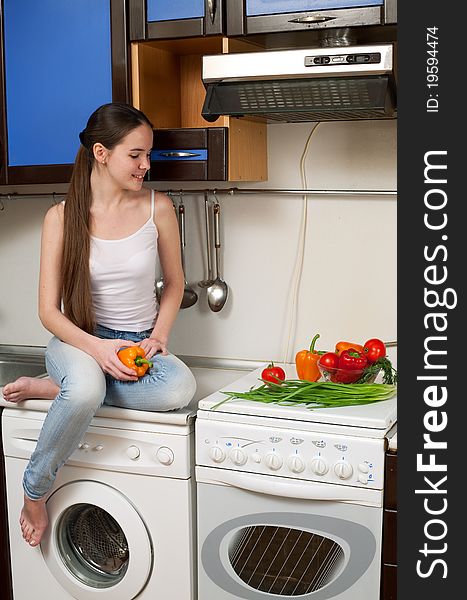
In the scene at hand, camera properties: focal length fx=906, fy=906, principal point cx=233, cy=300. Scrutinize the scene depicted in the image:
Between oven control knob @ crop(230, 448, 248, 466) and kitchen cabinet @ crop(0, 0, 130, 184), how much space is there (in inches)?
37.4

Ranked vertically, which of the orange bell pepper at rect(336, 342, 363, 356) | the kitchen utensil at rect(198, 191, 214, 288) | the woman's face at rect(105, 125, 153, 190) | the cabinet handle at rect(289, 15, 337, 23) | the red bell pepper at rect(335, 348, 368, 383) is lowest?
the red bell pepper at rect(335, 348, 368, 383)

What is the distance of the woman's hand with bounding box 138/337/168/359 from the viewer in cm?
248

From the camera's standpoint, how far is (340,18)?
2.29 metres

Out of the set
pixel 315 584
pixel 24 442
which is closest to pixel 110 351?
pixel 24 442

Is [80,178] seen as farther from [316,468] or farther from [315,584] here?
[315,584]

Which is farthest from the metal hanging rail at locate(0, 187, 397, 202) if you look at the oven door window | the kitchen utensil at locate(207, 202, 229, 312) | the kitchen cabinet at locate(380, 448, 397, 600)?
the oven door window

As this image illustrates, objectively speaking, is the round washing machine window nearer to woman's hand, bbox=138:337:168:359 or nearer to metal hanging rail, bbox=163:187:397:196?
woman's hand, bbox=138:337:168:359

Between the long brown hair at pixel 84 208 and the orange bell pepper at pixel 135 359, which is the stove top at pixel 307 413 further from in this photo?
the long brown hair at pixel 84 208

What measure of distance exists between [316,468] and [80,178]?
103 cm

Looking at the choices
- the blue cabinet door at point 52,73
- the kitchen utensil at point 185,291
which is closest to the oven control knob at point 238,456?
the kitchen utensil at point 185,291

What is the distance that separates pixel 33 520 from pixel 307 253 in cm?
113

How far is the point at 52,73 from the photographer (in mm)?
2629

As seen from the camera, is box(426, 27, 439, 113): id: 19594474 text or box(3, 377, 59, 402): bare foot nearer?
box(426, 27, 439, 113): id: 19594474 text

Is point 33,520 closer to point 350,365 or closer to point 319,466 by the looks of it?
point 319,466
